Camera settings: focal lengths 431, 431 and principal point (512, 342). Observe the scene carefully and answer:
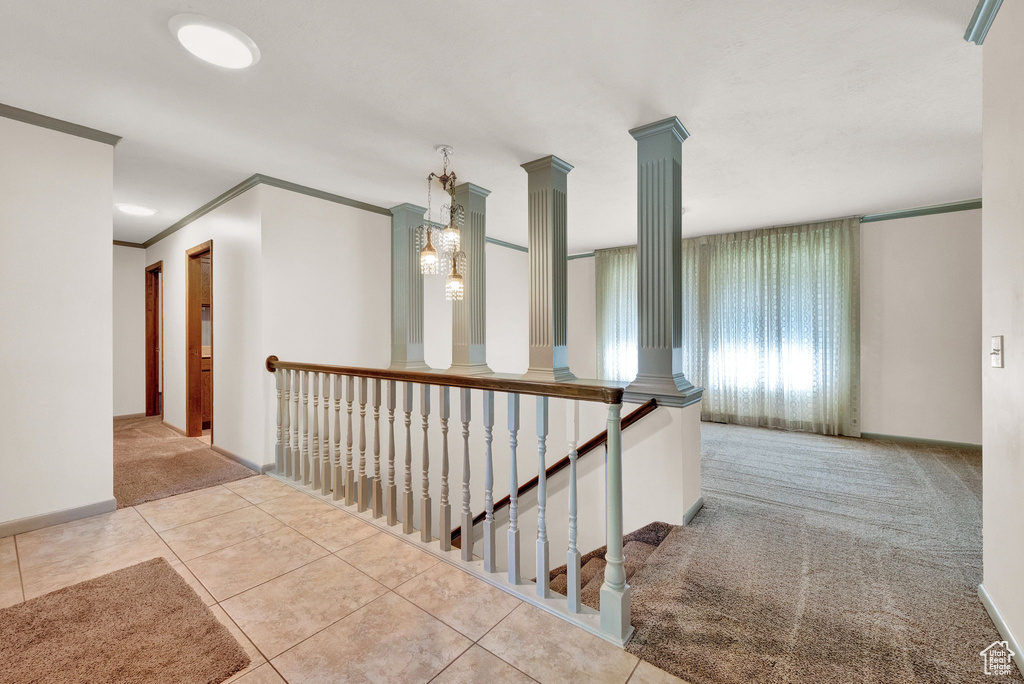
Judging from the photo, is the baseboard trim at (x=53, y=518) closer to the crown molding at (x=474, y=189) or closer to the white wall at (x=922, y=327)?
the crown molding at (x=474, y=189)

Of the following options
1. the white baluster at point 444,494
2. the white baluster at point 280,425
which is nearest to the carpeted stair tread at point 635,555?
the white baluster at point 444,494

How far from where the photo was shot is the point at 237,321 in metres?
Result: 3.92

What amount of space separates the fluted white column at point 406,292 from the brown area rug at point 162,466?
1750 millimetres

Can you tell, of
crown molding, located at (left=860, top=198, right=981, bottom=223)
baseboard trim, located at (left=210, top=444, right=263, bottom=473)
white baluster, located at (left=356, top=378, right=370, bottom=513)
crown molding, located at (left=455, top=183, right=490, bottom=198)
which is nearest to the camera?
white baluster, located at (left=356, top=378, right=370, bottom=513)

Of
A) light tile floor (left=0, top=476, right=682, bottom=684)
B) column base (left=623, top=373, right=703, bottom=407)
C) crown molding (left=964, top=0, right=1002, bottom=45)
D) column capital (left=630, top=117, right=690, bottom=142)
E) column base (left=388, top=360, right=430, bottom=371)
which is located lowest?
light tile floor (left=0, top=476, right=682, bottom=684)

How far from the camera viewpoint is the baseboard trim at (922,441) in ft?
14.4

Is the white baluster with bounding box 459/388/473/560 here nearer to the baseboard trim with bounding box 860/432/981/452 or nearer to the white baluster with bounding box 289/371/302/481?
the white baluster with bounding box 289/371/302/481

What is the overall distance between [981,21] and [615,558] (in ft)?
8.75

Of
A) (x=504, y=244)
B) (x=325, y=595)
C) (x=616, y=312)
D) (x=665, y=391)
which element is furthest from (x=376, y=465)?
(x=616, y=312)

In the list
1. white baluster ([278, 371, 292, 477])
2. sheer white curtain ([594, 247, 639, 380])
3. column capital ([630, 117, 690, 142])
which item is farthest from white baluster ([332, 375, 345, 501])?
sheer white curtain ([594, 247, 639, 380])

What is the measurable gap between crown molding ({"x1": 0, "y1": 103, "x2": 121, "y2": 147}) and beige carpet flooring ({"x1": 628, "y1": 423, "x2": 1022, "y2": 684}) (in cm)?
415

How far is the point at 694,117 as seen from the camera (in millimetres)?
2750

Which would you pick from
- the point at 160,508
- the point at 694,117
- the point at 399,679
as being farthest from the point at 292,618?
Answer: the point at 694,117

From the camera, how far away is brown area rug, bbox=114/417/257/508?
124 inches
